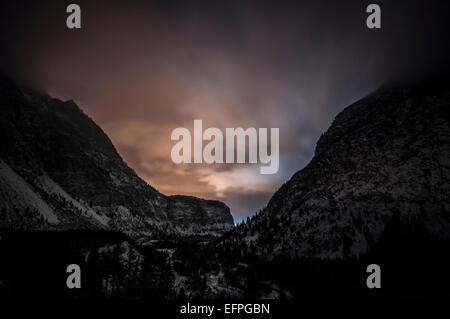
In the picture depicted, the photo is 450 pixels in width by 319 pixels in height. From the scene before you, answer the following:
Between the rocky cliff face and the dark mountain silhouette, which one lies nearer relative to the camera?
the dark mountain silhouette

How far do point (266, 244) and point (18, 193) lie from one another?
575 ft

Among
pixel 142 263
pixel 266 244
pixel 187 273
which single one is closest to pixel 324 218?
pixel 266 244

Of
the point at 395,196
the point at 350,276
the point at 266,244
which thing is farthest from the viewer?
the point at 266,244

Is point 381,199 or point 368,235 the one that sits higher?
point 381,199

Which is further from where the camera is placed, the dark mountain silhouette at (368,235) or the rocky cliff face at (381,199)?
the rocky cliff face at (381,199)

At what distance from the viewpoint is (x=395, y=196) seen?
158 meters

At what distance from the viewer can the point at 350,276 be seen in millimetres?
118938

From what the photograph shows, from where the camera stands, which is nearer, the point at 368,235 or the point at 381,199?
the point at 368,235
